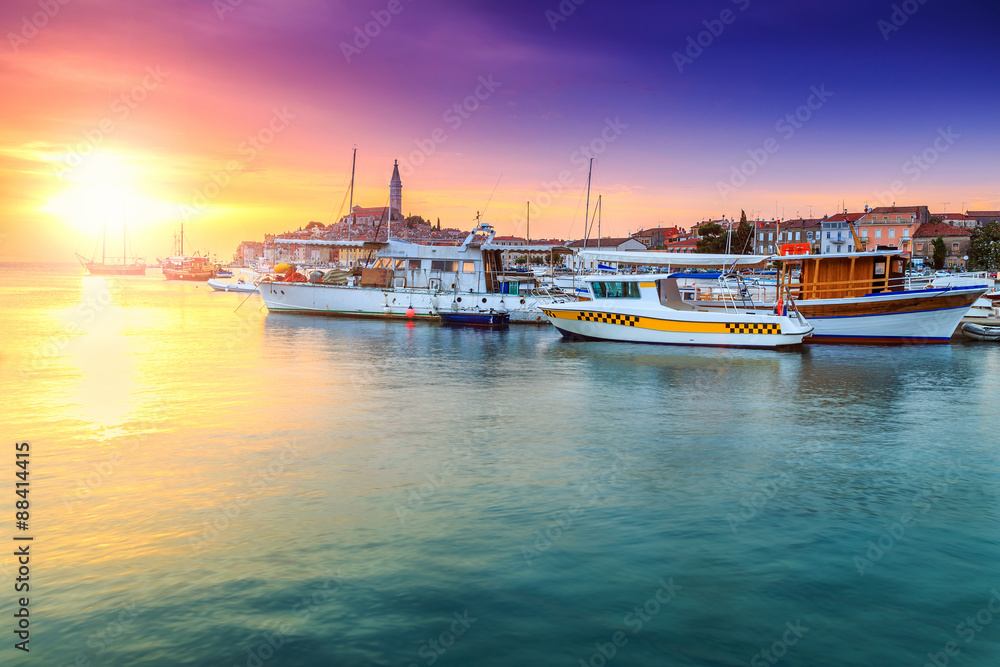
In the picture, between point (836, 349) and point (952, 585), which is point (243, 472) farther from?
point (836, 349)

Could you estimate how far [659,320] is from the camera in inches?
1232

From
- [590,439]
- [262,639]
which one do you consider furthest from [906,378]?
[262,639]

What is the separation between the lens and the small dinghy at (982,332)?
117 feet

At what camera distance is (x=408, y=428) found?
14.9 metres

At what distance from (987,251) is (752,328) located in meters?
71.1

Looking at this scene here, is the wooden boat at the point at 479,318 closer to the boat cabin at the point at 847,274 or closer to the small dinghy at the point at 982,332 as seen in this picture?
the boat cabin at the point at 847,274

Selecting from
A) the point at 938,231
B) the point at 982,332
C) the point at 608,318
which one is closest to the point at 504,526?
the point at 608,318

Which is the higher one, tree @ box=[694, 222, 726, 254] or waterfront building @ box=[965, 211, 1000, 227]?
waterfront building @ box=[965, 211, 1000, 227]

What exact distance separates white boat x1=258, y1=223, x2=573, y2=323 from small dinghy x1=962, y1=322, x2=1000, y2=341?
24.1 metres

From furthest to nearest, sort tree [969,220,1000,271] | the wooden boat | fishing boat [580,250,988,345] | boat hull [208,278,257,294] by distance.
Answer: boat hull [208,278,257,294] < tree [969,220,1000,271] < the wooden boat < fishing boat [580,250,988,345]

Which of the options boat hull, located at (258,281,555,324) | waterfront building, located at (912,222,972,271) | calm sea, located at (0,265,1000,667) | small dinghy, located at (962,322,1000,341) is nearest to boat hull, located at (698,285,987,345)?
small dinghy, located at (962,322,1000,341)

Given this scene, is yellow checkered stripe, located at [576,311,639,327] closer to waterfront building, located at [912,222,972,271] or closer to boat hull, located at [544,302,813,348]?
boat hull, located at [544,302,813,348]

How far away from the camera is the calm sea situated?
21.3 feet

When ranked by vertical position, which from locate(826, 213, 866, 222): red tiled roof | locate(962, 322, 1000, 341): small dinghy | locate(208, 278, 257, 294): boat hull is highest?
locate(826, 213, 866, 222): red tiled roof
